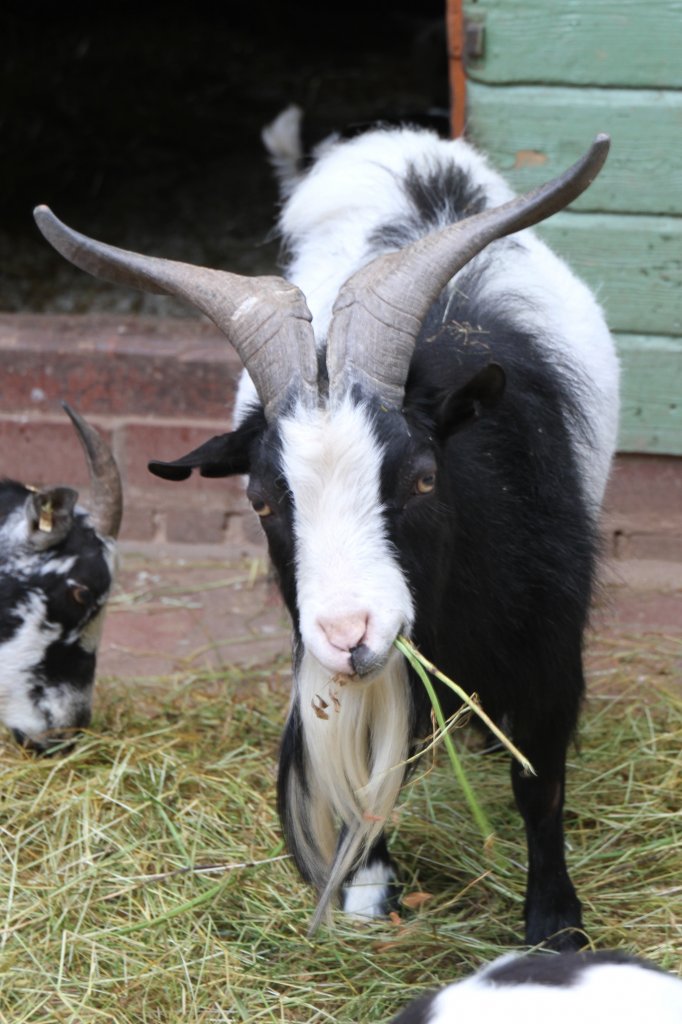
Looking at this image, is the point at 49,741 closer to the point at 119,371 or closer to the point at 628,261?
the point at 119,371

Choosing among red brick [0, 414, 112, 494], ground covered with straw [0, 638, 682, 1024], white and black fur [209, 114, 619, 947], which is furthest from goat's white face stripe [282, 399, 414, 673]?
red brick [0, 414, 112, 494]

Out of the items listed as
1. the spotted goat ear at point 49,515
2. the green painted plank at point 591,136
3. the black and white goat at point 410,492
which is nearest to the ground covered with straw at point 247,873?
the black and white goat at point 410,492

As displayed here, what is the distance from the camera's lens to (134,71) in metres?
9.71

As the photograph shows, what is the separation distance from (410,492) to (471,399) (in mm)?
230

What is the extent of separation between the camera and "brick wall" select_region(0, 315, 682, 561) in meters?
5.13

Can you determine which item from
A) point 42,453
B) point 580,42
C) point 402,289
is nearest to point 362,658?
point 402,289

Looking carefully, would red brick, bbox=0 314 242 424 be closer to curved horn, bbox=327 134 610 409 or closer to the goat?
curved horn, bbox=327 134 610 409

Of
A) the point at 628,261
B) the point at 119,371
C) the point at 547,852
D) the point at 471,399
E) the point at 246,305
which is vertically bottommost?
the point at 547,852

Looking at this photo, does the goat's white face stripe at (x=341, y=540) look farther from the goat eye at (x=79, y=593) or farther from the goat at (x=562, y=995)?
the goat eye at (x=79, y=593)

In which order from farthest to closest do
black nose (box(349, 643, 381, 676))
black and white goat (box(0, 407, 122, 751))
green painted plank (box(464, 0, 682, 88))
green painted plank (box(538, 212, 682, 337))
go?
green painted plank (box(538, 212, 682, 337)) → green painted plank (box(464, 0, 682, 88)) → black and white goat (box(0, 407, 122, 751)) → black nose (box(349, 643, 381, 676))

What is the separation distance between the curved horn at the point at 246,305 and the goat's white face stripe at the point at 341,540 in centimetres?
12

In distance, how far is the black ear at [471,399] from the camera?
2.67m

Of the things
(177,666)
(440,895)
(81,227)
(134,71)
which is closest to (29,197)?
(81,227)

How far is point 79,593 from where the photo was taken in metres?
3.80
